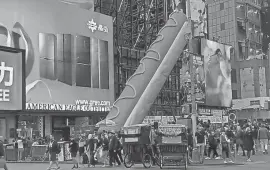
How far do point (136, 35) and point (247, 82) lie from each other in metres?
27.6

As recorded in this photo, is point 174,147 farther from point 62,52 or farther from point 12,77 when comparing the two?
point 62,52

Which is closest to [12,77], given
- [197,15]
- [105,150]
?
[105,150]

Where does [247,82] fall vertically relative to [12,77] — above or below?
above

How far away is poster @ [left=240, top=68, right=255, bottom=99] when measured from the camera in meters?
81.4

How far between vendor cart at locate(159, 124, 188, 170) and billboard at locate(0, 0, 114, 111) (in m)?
26.0

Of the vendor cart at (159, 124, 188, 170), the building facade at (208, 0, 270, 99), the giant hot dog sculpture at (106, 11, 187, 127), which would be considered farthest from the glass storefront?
the building facade at (208, 0, 270, 99)

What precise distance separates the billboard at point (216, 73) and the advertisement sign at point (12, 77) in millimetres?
27641

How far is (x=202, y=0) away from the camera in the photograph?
26578 millimetres

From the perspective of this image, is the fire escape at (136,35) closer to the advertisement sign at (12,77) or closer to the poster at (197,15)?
the advertisement sign at (12,77)

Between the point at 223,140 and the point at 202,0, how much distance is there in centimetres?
825

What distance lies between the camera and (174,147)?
20391mm

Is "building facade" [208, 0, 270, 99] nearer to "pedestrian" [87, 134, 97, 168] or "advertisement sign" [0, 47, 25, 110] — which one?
"advertisement sign" [0, 47, 25, 110]

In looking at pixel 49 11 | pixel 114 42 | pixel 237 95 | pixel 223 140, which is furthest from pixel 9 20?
pixel 237 95

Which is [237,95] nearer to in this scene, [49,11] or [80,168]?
[49,11]
